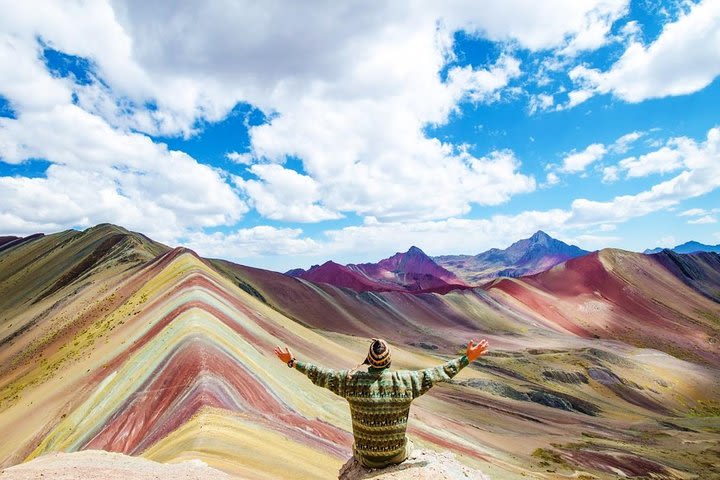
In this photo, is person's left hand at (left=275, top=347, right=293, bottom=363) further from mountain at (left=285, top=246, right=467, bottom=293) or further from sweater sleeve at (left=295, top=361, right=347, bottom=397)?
mountain at (left=285, top=246, right=467, bottom=293)

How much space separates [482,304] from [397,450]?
84.0 meters

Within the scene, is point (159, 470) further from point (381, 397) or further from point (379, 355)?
point (379, 355)

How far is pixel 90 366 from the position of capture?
23.6 meters

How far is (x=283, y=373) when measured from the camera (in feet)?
65.0

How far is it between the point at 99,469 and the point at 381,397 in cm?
446

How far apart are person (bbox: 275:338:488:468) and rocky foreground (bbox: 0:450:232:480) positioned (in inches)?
113

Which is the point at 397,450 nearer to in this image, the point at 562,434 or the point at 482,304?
the point at 562,434

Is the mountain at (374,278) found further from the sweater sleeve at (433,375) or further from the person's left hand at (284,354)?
the sweater sleeve at (433,375)

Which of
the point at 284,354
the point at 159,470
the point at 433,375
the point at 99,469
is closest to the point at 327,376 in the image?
the point at 284,354

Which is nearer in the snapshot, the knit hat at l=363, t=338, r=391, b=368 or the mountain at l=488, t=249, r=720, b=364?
the knit hat at l=363, t=338, r=391, b=368

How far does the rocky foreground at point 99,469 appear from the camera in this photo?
18.2 ft

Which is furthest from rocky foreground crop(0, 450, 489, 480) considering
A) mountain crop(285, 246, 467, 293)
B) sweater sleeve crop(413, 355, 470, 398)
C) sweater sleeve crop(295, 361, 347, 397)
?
mountain crop(285, 246, 467, 293)

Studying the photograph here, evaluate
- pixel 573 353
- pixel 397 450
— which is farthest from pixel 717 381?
pixel 397 450

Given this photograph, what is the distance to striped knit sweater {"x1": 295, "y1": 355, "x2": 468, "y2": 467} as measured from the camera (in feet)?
17.2
